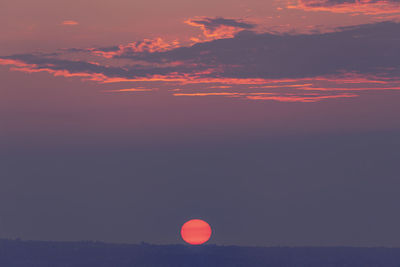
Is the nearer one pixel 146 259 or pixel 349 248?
pixel 146 259

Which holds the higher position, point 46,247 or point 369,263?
point 46,247

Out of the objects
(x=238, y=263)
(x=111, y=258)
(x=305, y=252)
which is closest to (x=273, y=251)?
(x=305, y=252)

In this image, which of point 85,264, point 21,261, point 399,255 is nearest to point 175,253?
point 85,264

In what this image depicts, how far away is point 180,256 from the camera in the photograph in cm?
5625

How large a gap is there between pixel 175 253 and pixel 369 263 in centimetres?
1242

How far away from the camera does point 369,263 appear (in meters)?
55.2

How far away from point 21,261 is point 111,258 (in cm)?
564

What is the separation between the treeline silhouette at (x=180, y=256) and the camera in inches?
2141

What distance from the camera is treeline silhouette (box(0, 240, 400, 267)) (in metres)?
54.4

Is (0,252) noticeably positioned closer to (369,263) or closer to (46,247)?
(46,247)

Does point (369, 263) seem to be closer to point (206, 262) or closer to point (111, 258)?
point (206, 262)

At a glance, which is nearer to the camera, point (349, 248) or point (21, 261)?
point (21, 261)

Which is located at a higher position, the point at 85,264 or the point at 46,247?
the point at 46,247

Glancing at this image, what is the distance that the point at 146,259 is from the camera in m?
55.7
